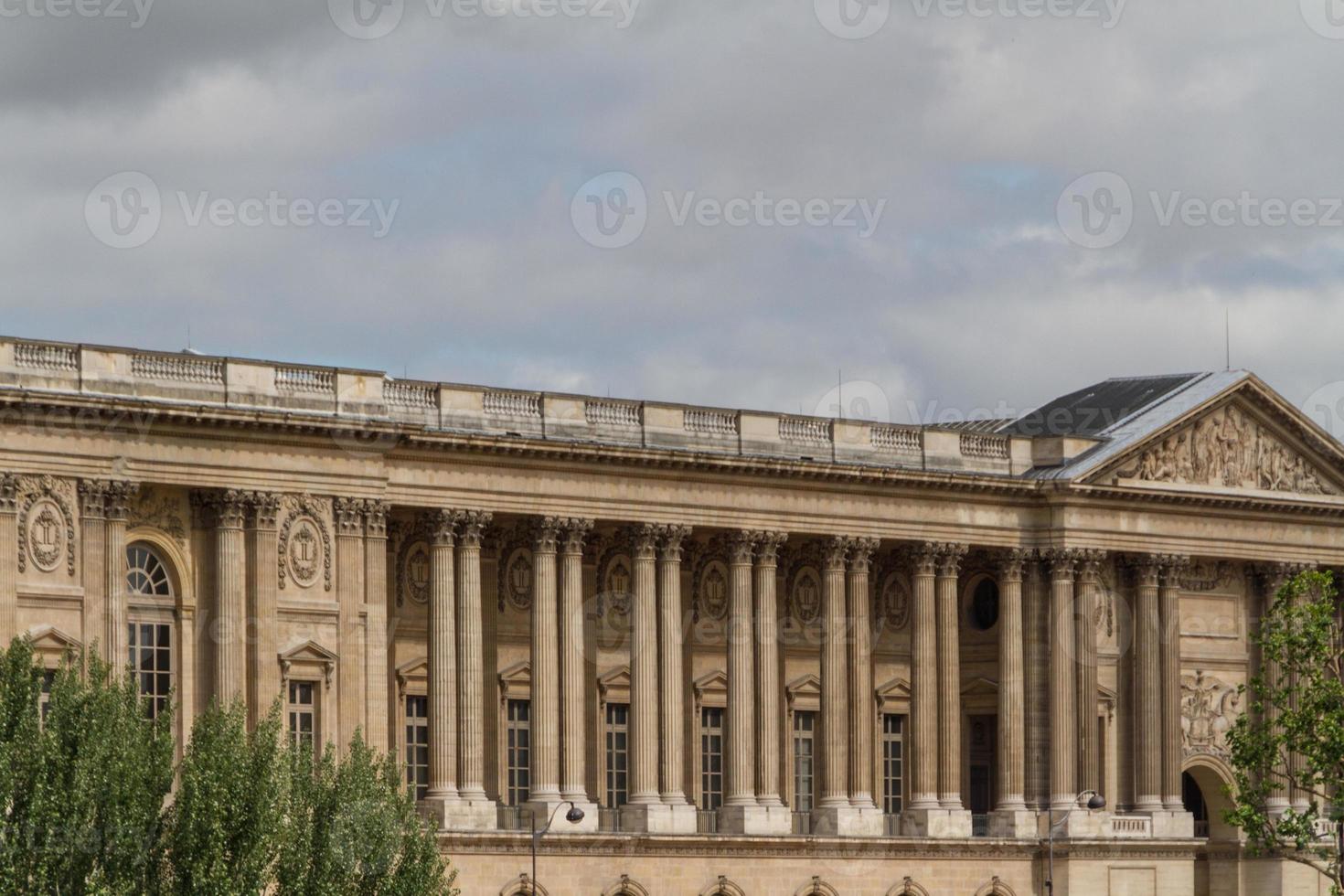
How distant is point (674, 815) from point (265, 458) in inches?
595

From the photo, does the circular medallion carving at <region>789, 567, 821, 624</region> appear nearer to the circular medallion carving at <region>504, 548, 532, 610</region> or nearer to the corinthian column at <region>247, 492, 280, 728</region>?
the circular medallion carving at <region>504, 548, 532, 610</region>

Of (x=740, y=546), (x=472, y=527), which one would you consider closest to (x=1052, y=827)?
(x=740, y=546)

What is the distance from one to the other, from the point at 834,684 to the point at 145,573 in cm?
2095

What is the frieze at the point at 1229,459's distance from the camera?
9300 cm

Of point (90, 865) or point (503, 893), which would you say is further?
point (503, 893)

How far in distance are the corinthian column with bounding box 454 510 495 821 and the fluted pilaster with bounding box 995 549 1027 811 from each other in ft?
55.0

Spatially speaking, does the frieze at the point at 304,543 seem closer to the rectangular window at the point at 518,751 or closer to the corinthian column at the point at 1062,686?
the rectangular window at the point at 518,751

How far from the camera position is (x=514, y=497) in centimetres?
8188

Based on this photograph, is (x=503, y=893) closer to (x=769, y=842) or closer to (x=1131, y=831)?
(x=769, y=842)

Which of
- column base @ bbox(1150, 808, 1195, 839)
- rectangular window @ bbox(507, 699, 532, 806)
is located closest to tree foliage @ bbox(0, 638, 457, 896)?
rectangular window @ bbox(507, 699, 532, 806)

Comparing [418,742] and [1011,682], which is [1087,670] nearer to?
[1011,682]

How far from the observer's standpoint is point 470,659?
80.8 meters

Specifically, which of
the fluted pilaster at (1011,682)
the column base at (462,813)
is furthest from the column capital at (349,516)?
the fluted pilaster at (1011,682)

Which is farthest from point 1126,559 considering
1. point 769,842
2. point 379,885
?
point 379,885
